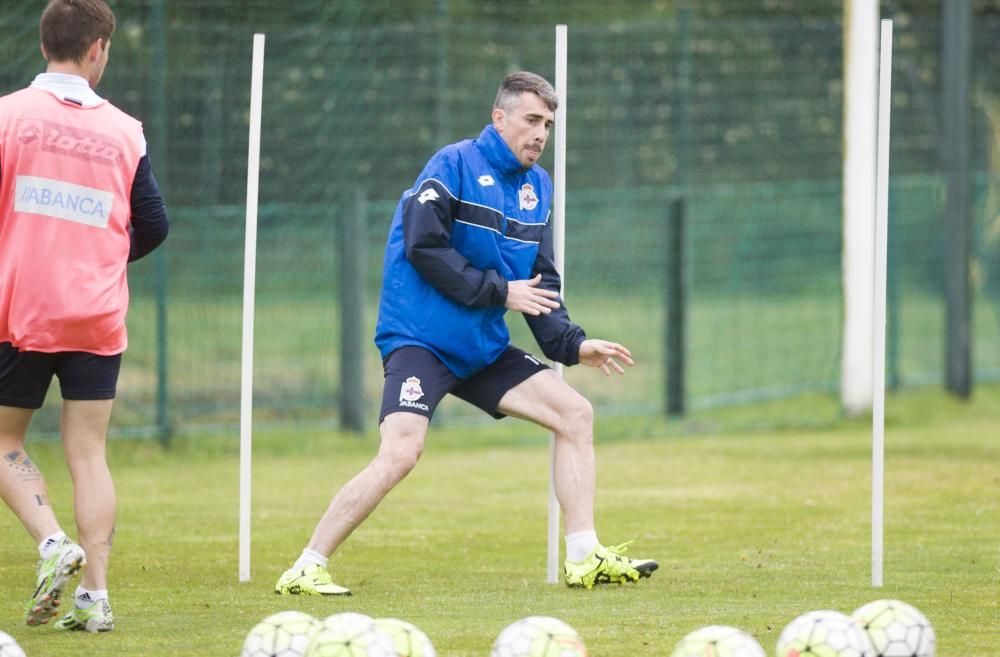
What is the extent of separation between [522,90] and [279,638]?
2874mm

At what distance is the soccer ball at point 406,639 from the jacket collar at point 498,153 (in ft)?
8.41

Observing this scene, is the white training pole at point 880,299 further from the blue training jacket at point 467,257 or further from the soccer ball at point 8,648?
the soccer ball at point 8,648

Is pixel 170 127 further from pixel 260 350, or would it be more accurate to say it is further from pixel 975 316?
pixel 975 316

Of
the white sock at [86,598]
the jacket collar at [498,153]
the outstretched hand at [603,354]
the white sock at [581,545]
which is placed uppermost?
the jacket collar at [498,153]

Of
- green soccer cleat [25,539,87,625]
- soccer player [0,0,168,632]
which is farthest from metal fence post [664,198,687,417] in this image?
green soccer cleat [25,539,87,625]

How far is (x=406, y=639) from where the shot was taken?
5.07 meters

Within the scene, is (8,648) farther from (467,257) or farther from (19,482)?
(467,257)

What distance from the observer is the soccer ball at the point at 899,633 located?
5.23 meters

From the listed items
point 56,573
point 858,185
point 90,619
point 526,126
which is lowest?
point 90,619

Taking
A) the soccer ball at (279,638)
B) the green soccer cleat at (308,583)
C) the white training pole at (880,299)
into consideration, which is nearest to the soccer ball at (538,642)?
the soccer ball at (279,638)

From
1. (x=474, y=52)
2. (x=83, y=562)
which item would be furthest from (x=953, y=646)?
(x=474, y=52)

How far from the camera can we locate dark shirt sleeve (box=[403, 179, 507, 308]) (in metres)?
7.00

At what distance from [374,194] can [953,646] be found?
870 centimetres

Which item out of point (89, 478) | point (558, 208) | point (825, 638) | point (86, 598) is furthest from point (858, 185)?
point (825, 638)
